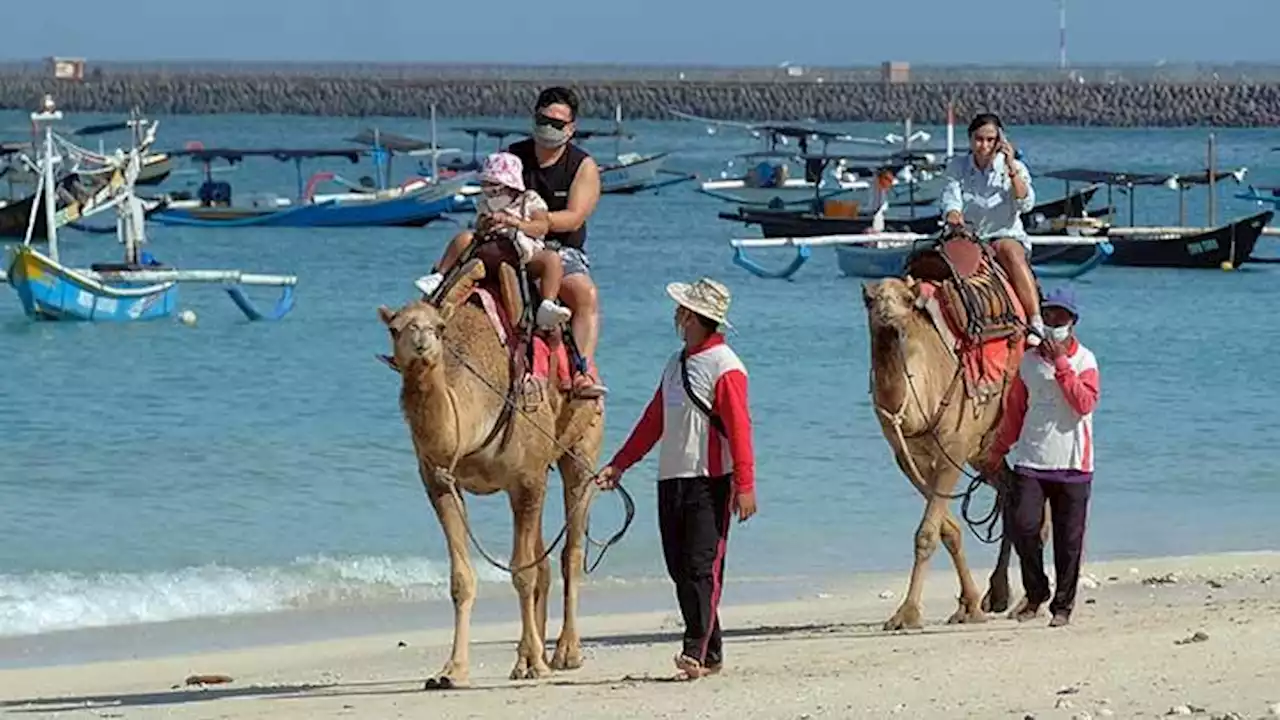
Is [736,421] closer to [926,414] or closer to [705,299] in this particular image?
[705,299]

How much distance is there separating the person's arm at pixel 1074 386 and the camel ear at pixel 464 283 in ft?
8.83

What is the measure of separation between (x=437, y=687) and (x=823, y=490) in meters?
9.07

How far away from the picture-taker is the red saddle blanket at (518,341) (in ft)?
35.9

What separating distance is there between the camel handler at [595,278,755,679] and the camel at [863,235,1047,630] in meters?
1.53

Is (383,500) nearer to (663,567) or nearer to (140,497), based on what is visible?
(140,497)

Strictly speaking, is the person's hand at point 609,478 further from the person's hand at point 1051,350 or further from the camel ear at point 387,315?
the person's hand at point 1051,350

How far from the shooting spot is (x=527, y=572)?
1121 cm

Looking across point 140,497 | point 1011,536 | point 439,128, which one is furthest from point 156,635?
point 439,128

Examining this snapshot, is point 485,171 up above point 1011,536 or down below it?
above

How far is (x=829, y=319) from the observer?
36.9 metres

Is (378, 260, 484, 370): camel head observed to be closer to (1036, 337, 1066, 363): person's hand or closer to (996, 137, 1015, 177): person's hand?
(1036, 337, 1066, 363): person's hand

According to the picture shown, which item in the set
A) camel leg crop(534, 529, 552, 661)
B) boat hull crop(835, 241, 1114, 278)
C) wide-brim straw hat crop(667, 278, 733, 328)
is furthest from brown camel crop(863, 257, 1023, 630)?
boat hull crop(835, 241, 1114, 278)

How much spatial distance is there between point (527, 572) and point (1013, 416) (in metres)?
2.48

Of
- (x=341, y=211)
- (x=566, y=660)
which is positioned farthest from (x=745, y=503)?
(x=341, y=211)
